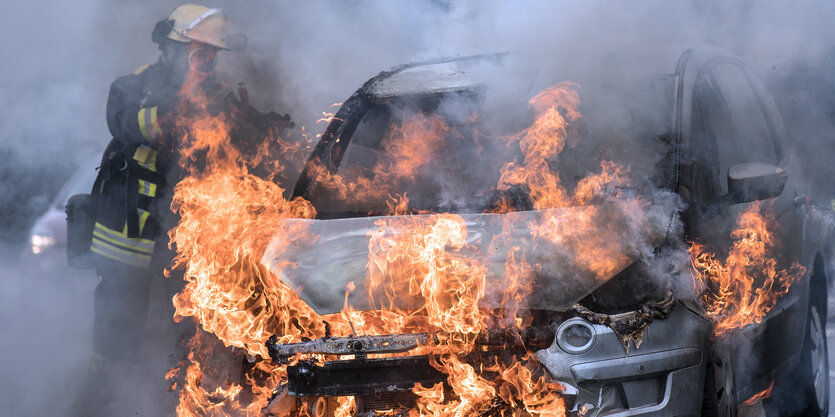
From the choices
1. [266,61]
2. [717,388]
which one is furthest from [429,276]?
[266,61]

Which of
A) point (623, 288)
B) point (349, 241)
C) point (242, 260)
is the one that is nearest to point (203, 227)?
point (242, 260)

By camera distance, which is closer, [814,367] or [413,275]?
[413,275]

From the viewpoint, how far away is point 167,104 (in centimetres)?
494

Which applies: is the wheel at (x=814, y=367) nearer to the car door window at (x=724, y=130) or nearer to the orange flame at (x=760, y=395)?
the orange flame at (x=760, y=395)

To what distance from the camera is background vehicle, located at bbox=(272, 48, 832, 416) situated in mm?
2596

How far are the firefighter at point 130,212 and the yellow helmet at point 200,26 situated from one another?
0.03 feet

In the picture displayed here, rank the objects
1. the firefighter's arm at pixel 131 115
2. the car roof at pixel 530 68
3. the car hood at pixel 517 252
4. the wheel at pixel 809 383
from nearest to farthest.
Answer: the car hood at pixel 517 252
the car roof at pixel 530 68
the wheel at pixel 809 383
the firefighter's arm at pixel 131 115

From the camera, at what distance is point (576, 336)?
8.50 feet

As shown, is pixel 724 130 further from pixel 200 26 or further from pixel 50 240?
pixel 50 240

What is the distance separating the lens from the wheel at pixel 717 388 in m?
2.75

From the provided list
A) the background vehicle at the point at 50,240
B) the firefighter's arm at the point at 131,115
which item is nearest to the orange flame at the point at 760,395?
the firefighter's arm at the point at 131,115

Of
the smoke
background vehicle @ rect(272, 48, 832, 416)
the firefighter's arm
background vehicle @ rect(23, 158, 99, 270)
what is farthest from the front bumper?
background vehicle @ rect(23, 158, 99, 270)

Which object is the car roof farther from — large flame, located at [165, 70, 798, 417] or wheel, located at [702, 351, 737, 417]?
wheel, located at [702, 351, 737, 417]

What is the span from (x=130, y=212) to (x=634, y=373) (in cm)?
378
